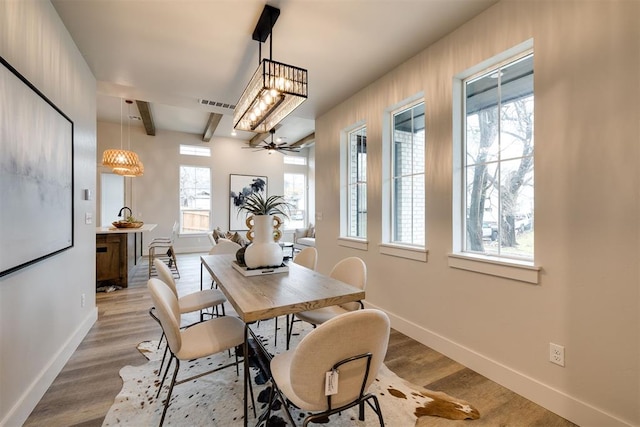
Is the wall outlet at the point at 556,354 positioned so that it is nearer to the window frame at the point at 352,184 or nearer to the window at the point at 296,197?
the window frame at the point at 352,184

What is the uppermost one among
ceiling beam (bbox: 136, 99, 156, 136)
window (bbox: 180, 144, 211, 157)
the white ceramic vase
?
ceiling beam (bbox: 136, 99, 156, 136)

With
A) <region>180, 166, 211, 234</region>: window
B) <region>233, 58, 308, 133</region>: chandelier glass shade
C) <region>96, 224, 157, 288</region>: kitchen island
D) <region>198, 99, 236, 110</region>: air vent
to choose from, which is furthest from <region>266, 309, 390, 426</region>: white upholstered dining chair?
<region>180, 166, 211, 234</region>: window

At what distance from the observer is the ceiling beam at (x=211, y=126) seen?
603 centimetres

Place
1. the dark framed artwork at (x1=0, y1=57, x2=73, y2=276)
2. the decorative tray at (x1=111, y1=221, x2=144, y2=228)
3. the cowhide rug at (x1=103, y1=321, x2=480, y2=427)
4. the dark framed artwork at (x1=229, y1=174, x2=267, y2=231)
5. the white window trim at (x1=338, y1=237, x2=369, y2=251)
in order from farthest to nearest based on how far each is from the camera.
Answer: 1. the dark framed artwork at (x1=229, y1=174, x2=267, y2=231)
2. the decorative tray at (x1=111, y1=221, x2=144, y2=228)
3. the white window trim at (x1=338, y1=237, x2=369, y2=251)
4. the cowhide rug at (x1=103, y1=321, x2=480, y2=427)
5. the dark framed artwork at (x1=0, y1=57, x2=73, y2=276)

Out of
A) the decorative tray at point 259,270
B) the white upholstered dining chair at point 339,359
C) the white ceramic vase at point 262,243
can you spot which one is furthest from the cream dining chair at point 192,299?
the white upholstered dining chair at point 339,359

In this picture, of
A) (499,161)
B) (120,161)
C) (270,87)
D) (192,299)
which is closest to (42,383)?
(192,299)

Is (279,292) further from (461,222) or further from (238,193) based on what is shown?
(238,193)

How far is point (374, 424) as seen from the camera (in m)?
1.60

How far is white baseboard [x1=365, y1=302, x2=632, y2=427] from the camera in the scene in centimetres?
156

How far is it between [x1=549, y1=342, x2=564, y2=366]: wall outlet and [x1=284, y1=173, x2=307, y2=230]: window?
771cm

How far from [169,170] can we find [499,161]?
769cm

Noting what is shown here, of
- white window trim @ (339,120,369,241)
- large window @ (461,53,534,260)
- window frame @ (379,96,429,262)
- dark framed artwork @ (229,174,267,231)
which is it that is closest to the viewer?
large window @ (461,53,534,260)

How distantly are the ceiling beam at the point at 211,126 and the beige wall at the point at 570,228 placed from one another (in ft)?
16.1

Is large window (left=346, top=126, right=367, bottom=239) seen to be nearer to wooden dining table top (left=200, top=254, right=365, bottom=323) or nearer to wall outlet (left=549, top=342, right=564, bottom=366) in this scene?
wooden dining table top (left=200, top=254, right=365, bottom=323)
